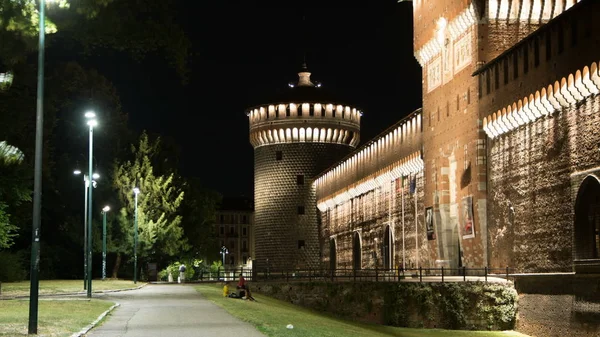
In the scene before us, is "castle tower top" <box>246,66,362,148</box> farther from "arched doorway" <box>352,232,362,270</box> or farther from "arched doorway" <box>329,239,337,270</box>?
"arched doorway" <box>352,232,362,270</box>

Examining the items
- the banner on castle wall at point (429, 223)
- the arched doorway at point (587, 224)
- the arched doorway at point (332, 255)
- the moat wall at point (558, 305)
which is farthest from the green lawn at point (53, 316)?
the arched doorway at point (332, 255)

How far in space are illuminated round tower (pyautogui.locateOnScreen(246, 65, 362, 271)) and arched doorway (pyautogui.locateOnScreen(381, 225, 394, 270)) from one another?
1896 centimetres

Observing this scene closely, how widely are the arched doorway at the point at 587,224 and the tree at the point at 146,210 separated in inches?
1219

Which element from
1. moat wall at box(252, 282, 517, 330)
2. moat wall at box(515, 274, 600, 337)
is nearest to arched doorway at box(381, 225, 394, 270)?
moat wall at box(252, 282, 517, 330)

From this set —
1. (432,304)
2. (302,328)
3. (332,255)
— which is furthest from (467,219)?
(332,255)

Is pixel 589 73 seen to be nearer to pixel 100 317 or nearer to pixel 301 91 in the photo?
pixel 100 317

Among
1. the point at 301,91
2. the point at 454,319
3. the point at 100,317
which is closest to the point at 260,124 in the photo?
the point at 301,91

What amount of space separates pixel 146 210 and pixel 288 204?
67.1 feet

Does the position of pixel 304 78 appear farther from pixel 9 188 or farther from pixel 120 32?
pixel 120 32

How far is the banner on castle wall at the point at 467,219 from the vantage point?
37.5 m

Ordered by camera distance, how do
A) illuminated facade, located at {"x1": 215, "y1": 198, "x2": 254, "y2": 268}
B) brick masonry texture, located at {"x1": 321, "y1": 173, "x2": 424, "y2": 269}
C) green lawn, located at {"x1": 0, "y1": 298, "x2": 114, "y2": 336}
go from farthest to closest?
illuminated facade, located at {"x1": 215, "y1": 198, "x2": 254, "y2": 268}, brick masonry texture, located at {"x1": 321, "y1": 173, "x2": 424, "y2": 269}, green lawn, located at {"x1": 0, "y1": 298, "x2": 114, "y2": 336}

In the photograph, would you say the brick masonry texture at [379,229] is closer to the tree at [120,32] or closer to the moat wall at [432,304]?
the moat wall at [432,304]

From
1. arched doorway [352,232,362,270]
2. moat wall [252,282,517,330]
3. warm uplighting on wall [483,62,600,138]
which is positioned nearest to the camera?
warm uplighting on wall [483,62,600,138]

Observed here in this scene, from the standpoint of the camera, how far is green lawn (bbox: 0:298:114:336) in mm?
16547
